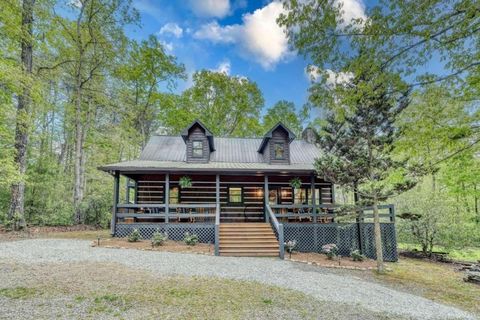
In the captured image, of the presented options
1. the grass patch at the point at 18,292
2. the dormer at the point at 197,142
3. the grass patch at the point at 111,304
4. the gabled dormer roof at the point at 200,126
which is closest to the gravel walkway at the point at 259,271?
the grass patch at the point at 111,304

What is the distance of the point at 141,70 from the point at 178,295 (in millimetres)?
20575

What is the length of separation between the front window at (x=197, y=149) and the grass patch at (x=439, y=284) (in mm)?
10565

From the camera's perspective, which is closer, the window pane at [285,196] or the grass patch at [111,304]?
the grass patch at [111,304]

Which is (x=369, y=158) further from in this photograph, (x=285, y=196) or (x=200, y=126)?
(x=200, y=126)

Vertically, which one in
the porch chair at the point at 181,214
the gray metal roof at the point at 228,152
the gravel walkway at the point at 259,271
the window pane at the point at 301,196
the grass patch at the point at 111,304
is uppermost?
the gray metal roof at the point at 228,152

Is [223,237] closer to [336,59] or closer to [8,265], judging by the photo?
[8,265]

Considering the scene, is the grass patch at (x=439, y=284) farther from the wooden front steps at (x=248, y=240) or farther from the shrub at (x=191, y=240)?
the shrub at (x=191, y=240)

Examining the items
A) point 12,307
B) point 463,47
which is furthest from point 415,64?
point 12,307

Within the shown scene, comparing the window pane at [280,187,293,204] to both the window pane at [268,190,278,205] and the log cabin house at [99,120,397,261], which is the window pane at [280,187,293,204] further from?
the window pane at [268,190,278,205]

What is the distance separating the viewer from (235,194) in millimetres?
15234

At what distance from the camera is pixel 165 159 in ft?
49.6

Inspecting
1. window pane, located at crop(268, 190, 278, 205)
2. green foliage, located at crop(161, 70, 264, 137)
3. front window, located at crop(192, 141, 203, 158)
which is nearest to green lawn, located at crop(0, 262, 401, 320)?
front window, located at crop(192, 141, 203, 158)

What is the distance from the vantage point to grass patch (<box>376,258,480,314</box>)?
20.4ft

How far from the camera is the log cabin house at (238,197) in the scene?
11603mm
